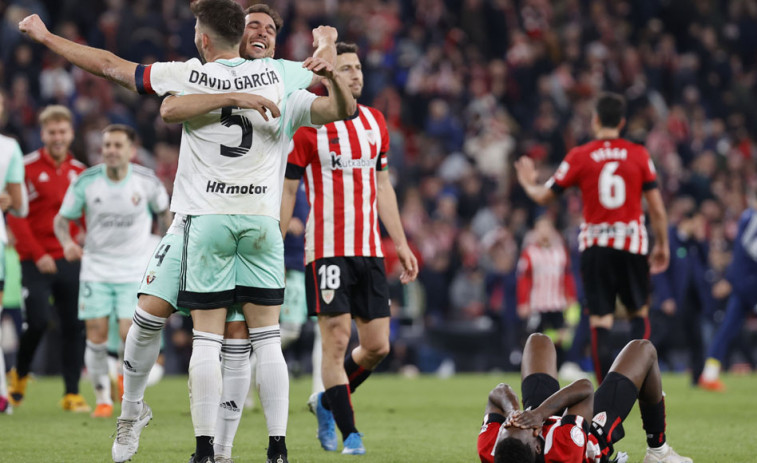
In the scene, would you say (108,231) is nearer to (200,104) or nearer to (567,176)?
(567,176)

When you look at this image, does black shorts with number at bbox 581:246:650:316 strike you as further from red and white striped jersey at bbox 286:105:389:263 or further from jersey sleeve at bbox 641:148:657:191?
red and white striped jersey at bbox 286:105:389:263

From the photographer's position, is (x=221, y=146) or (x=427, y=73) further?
(x=427, y=73)

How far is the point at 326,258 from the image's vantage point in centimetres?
722

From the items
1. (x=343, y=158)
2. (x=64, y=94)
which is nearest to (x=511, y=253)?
(x=64, y=94)

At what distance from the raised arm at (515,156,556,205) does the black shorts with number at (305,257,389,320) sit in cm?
219

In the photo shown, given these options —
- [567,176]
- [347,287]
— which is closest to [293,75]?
[347,287]

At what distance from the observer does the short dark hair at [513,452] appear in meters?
4.77

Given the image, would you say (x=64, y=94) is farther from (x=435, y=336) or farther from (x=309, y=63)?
(x=309, y=63)

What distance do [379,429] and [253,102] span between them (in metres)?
4.04

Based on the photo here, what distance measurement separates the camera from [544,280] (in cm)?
1672

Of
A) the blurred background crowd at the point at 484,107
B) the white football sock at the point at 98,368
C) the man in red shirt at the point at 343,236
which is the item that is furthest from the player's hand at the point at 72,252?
the blurred background crowd at the point at 484,107

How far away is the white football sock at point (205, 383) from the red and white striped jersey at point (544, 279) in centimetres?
1171

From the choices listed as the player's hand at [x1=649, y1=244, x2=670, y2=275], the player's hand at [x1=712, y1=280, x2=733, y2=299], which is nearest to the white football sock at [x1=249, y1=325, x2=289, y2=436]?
the player's hand at [x1=649, y1=244, x2=670, y2=275]

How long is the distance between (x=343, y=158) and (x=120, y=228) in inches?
131
